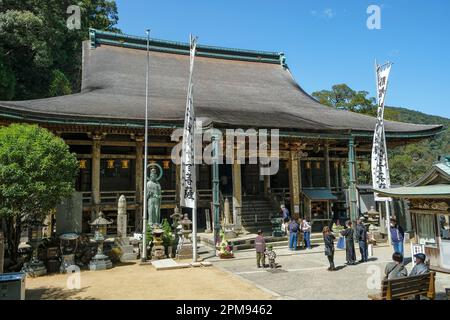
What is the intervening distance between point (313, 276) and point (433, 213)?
405 centimetres

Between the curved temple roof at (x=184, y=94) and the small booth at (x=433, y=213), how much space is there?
28.5 feet

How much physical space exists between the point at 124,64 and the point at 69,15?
13174 mm

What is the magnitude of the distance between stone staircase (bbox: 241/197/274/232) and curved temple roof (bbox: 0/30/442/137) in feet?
18.7

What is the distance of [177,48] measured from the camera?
29.9 m

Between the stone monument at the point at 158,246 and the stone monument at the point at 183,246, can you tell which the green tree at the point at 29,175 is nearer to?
the stone monument at the point at 158,246

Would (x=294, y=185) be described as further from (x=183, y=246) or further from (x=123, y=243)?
(x=123, y=243)

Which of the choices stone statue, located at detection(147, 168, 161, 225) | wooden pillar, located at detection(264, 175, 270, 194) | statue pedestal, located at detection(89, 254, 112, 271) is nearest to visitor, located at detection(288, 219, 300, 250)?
stone statue, located at detection(147, 168, 161, 225)

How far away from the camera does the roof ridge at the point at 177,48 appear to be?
89.8 feet

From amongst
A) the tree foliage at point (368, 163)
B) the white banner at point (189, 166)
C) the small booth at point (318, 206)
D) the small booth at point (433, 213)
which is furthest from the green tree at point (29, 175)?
the tree foliage at point (368, 163)

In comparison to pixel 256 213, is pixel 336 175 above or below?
above

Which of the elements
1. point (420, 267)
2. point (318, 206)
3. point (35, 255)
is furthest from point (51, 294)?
point (318, 206)

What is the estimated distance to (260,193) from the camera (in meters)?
24.4

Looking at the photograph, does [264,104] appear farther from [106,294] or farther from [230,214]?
[106,294]

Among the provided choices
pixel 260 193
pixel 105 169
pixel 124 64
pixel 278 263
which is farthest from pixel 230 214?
pixel 124 64
